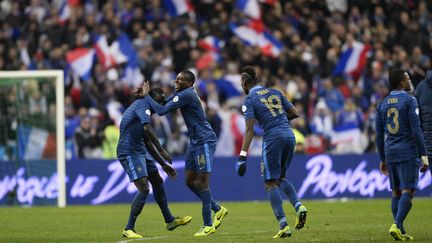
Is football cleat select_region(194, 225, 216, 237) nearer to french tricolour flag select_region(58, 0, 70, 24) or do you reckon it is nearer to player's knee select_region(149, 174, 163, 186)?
player's knee select_region(149, 174, 163, 186)

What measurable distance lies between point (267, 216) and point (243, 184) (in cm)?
601

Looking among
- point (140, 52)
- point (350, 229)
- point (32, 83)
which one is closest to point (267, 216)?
point (350, 229)

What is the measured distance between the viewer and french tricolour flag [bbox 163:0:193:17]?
29828 mm

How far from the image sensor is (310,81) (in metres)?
27.6

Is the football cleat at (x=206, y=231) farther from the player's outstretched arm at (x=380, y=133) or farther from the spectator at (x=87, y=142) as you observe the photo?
the spectator at (x=87, y=142)

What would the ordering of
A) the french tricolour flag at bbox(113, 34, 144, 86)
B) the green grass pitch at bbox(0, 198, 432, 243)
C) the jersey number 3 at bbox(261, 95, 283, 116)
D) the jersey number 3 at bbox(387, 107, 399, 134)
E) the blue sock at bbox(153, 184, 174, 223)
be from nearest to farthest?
1. the jersey number 3 at bbox(387, 107, 399, 134)
2. the jersey number 3 at bbox(261, 95, 283, 116)
3. the green grass pitch at bbox(0, 198, 432, 243)
4. the blue sock at bbox(153, 184, 174, 223)
5. the french tricolour flag at bbox(113, 34, 144, 86)

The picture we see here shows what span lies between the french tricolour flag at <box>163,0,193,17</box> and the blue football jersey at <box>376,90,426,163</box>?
682 inches

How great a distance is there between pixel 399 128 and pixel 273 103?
1.84 metres

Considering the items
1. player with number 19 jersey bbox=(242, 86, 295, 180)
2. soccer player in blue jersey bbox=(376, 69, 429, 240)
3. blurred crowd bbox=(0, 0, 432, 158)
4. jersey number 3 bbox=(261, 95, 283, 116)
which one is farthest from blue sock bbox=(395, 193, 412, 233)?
blurred crowd bbox=(0, 0, 432, 158)

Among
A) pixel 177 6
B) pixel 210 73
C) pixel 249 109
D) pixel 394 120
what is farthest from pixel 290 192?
pixel 177 6

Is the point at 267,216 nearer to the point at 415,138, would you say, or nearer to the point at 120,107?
the point at 415,138

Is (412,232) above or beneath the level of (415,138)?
beneath

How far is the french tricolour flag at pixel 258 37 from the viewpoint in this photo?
94.8 feet

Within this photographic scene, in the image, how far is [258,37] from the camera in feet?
95.8
